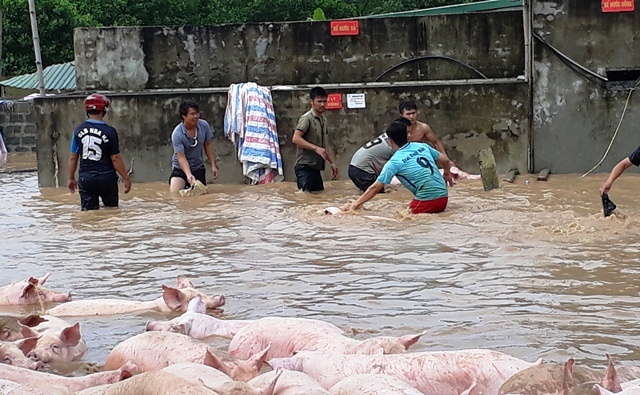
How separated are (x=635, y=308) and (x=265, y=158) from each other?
8.67m

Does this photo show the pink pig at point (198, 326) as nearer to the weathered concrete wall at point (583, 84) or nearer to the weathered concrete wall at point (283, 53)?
the weathered concrete wall at point (583, 84)

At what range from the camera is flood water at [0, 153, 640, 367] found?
18.9 feet

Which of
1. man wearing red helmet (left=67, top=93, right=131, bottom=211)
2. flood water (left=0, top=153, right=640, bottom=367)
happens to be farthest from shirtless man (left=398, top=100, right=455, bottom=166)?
man wearing red helmet (left=67, top=93, right=131, bottom=211)

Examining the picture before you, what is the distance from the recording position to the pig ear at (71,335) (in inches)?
207

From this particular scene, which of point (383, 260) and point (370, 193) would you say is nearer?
point (383, 260)

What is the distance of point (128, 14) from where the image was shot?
108ft

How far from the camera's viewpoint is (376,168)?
12.5m

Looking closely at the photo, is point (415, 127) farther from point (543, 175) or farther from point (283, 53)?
point (283, 53)

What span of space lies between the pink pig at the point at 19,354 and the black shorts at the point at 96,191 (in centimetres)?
617

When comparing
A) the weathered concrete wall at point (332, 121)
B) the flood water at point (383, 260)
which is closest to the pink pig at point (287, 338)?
the flood water at point (383, 260)

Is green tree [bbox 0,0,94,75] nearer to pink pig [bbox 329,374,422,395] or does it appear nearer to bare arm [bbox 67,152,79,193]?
bare arm [bbox 67,152,79,193]

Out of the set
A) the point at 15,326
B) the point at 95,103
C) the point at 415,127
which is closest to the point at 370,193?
the point at 415,127

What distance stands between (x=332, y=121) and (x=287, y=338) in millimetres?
9533


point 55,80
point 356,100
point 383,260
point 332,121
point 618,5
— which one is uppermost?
point 618,5
